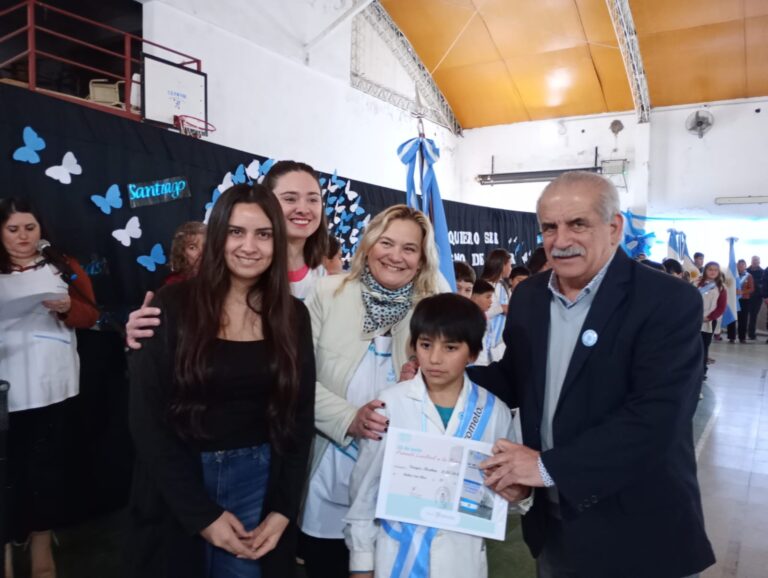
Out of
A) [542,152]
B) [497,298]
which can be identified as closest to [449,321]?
[497,298]

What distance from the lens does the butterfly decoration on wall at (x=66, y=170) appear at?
3.15m

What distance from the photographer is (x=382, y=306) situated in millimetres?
1903

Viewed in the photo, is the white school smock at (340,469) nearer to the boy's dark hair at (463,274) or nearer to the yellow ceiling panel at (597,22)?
the boy's dark hair at (463,274)

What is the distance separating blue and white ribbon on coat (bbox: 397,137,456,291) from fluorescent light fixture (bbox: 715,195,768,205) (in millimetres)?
10851

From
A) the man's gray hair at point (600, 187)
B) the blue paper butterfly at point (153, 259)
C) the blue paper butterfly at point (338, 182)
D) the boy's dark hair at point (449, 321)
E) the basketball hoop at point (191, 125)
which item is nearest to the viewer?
the man's gray hair at point (600, 187)

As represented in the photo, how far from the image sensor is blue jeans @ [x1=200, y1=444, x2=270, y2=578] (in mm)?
1570

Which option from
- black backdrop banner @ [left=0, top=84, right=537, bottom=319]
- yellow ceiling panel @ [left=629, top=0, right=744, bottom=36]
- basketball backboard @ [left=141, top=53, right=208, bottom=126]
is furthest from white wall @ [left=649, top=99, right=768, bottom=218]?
black backdrop banner @ [left=0, top=84, right=537, bottom=319]

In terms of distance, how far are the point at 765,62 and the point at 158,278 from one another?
42.3ft

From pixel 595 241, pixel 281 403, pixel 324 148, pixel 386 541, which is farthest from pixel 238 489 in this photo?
pixel 324 148

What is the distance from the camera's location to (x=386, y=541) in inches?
62.9

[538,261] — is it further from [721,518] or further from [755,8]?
Result: [755,8]

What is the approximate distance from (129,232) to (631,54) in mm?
11198

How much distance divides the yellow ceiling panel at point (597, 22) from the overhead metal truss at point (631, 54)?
0.86ft

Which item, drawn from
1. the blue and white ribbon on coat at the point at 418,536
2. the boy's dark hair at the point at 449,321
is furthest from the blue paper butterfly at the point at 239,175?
the blue and white ribbon on coat at the point at 418,536
